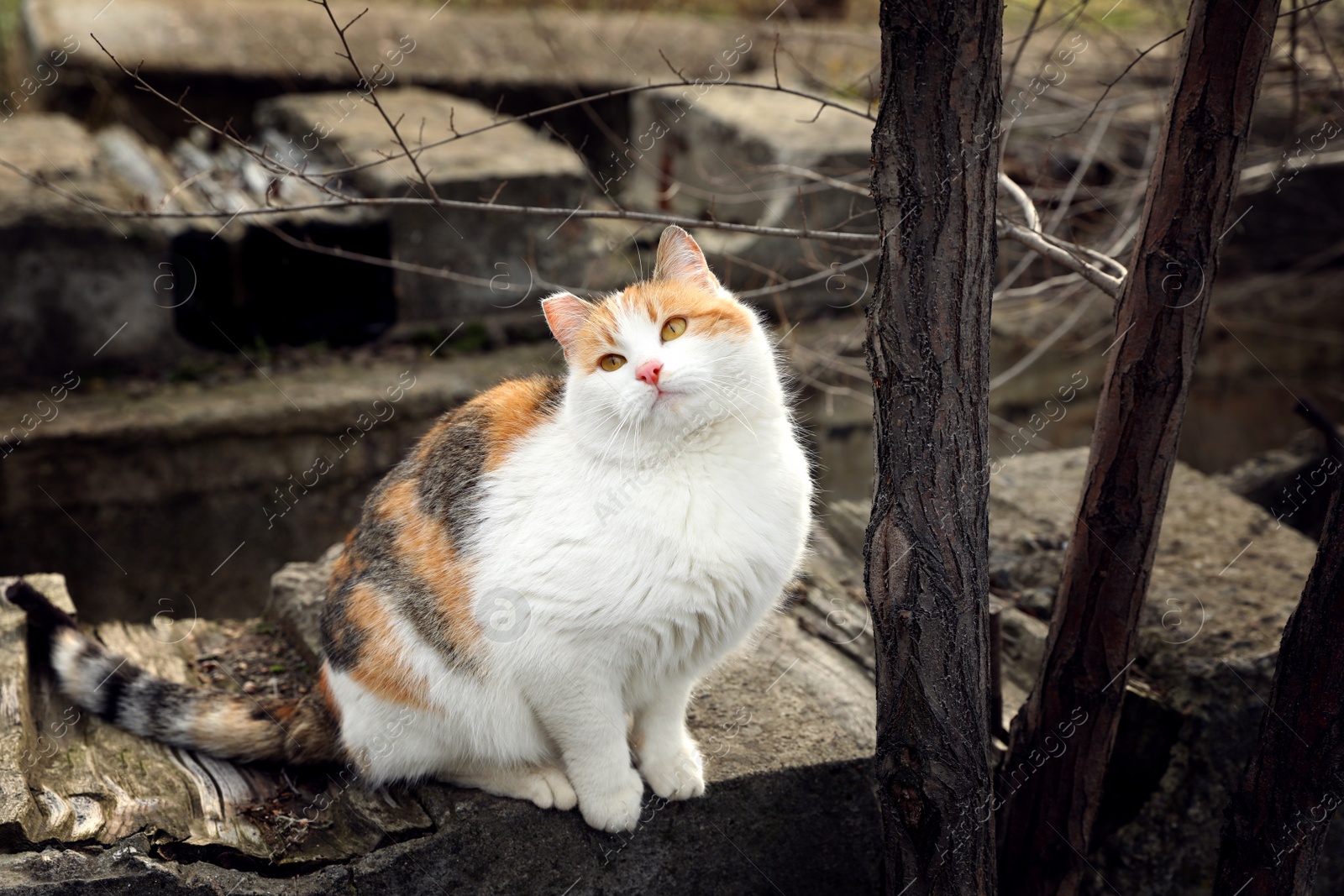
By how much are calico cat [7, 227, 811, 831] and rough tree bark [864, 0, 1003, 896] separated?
13.1 inches

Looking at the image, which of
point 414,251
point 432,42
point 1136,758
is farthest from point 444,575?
point 432,42

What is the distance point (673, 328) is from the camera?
2.08 metres

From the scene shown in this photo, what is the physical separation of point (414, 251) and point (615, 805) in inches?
123

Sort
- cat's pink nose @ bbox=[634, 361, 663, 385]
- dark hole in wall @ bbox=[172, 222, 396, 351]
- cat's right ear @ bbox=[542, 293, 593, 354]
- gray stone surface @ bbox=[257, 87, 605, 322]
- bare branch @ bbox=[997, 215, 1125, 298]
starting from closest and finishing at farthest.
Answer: cat's pink nose @ bbox=[634, 361, 663, 385], bare branch @ bbox=[997, 215, 1125, 298], cat's right ear @ bbox=[542, 293, 593, 354], dark hole in wall @ bbox=[172, 222, 396, 351], gray stone surface @ bbox=[257, 87, 605, 322]

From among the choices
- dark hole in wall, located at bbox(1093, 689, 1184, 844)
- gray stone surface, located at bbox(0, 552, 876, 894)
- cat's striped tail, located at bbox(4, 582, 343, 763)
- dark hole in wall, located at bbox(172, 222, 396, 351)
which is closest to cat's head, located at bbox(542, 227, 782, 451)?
gray stone surface, located at bbox(0, 552, 876, 894)

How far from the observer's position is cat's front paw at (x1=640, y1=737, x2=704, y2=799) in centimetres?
225

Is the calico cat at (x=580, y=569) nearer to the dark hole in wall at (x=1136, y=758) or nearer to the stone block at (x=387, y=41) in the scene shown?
the dark hole in wall at (x=1136, y=758)

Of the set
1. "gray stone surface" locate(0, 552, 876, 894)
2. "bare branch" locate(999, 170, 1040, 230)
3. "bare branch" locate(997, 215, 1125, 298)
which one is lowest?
"gray stone surface" locate(0, 552, 876, 894)

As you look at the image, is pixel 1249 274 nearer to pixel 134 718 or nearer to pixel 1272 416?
pixel 1272 416

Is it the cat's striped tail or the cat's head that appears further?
the cat's striped tail

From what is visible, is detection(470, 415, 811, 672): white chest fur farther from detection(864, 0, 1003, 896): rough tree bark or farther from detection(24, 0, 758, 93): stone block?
detection(24, 0, 758, 93): stone block

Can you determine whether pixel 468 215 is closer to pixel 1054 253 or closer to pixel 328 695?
pixel 328 695

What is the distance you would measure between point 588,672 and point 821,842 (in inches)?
32.4

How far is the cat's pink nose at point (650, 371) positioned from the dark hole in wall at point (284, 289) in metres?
2.88
